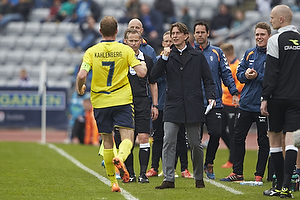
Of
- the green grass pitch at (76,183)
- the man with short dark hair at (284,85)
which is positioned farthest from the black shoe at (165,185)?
the man with short dark hair at (284,85)

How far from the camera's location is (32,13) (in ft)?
85.8

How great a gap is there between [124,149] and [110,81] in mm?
858

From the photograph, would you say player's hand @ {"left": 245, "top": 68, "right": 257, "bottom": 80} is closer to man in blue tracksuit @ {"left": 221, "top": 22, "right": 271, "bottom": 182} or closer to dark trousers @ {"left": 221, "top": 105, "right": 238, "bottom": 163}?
man in blue tracksuit @ {"left": 221, "top": 22, "right": 271, "bottom": 182}

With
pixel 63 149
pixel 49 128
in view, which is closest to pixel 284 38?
pixel 63 149

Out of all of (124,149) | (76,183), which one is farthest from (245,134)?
(76,183)

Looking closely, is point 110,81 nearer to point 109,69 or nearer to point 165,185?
point 109,69

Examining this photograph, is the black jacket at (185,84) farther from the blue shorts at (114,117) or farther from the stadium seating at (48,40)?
the stadium seating at (48,40)

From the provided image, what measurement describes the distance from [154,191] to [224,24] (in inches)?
602

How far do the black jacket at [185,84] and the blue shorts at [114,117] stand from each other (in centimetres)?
63

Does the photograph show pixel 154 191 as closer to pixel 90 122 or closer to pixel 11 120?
pixel 90 122

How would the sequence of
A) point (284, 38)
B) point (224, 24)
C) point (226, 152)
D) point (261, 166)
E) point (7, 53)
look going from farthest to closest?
point (7, 53)
point (224, 24)
point (226, 152)
point (261, 166)
point (284, 38)

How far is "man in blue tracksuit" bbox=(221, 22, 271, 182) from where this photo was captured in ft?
29.0

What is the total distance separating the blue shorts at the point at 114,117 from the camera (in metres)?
7.46

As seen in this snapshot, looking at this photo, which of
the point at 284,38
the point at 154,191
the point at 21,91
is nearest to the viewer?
the point at 284,38
